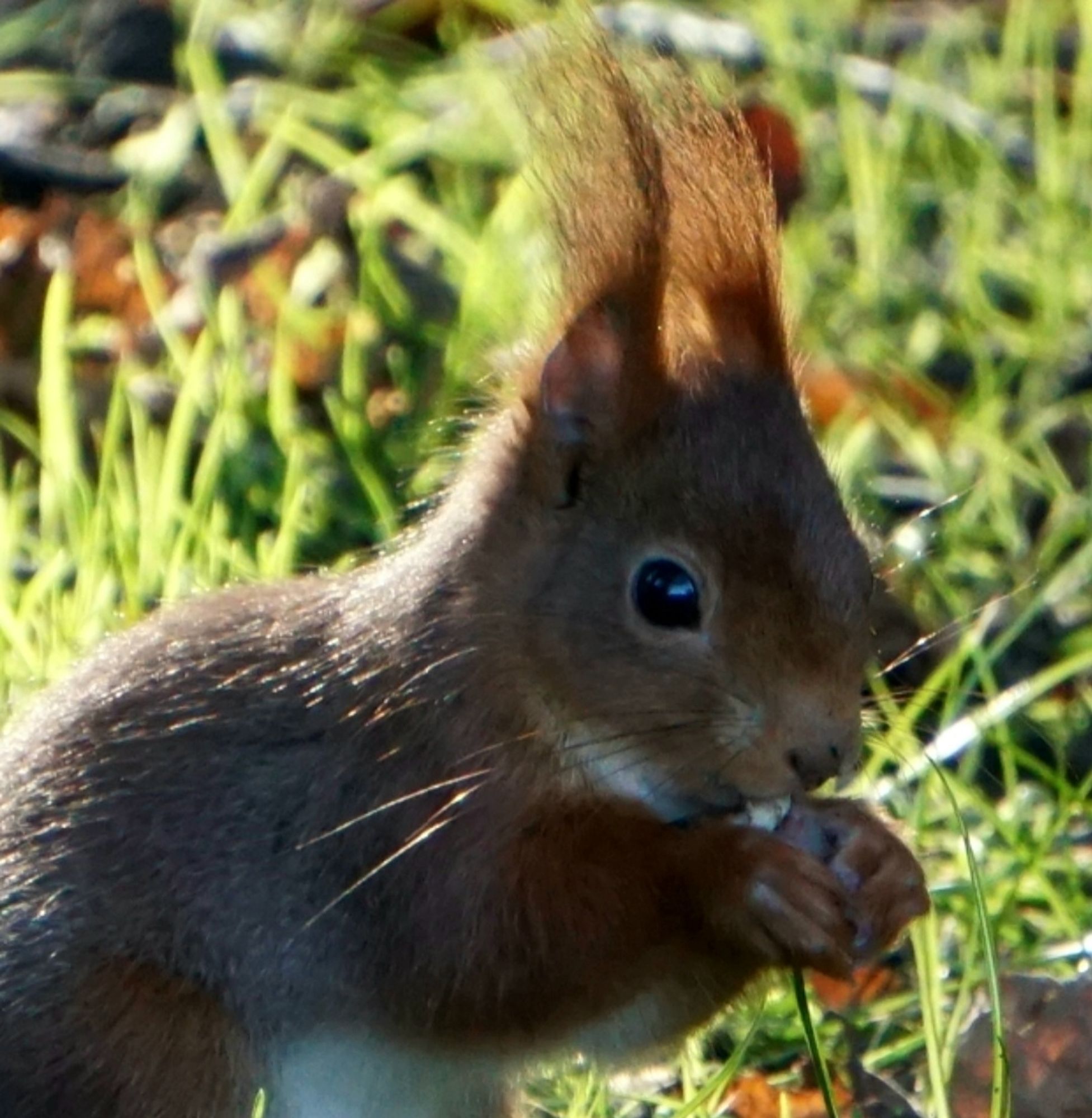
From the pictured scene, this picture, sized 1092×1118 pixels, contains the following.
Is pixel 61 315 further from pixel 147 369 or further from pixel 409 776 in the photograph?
pixel 409 776

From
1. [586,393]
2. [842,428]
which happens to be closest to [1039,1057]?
[586,393]

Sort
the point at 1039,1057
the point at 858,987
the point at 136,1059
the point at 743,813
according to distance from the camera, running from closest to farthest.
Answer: the point at 136,1059 → the point at 743,813 → the point at 1039,1057 → the point at 858,987

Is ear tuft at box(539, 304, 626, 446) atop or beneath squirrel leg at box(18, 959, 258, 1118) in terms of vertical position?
atop

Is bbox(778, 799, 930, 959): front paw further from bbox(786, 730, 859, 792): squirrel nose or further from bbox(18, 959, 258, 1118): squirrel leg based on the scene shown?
bbox(18, 959, 258, 1118): squirrel leg

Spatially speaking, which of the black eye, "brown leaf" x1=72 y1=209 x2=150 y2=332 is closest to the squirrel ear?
the black eye

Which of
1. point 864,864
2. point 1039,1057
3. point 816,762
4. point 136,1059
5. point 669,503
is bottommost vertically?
point 1039,1057

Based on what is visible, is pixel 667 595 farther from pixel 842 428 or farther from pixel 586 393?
pixel 842 428

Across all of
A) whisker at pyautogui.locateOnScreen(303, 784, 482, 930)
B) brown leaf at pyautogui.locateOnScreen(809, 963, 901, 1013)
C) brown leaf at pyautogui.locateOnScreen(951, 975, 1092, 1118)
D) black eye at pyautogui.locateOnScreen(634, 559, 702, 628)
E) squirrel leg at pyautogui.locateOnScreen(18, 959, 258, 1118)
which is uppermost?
black eye at pyautogui.locateOnScreen(634, 559, 702, 628)
